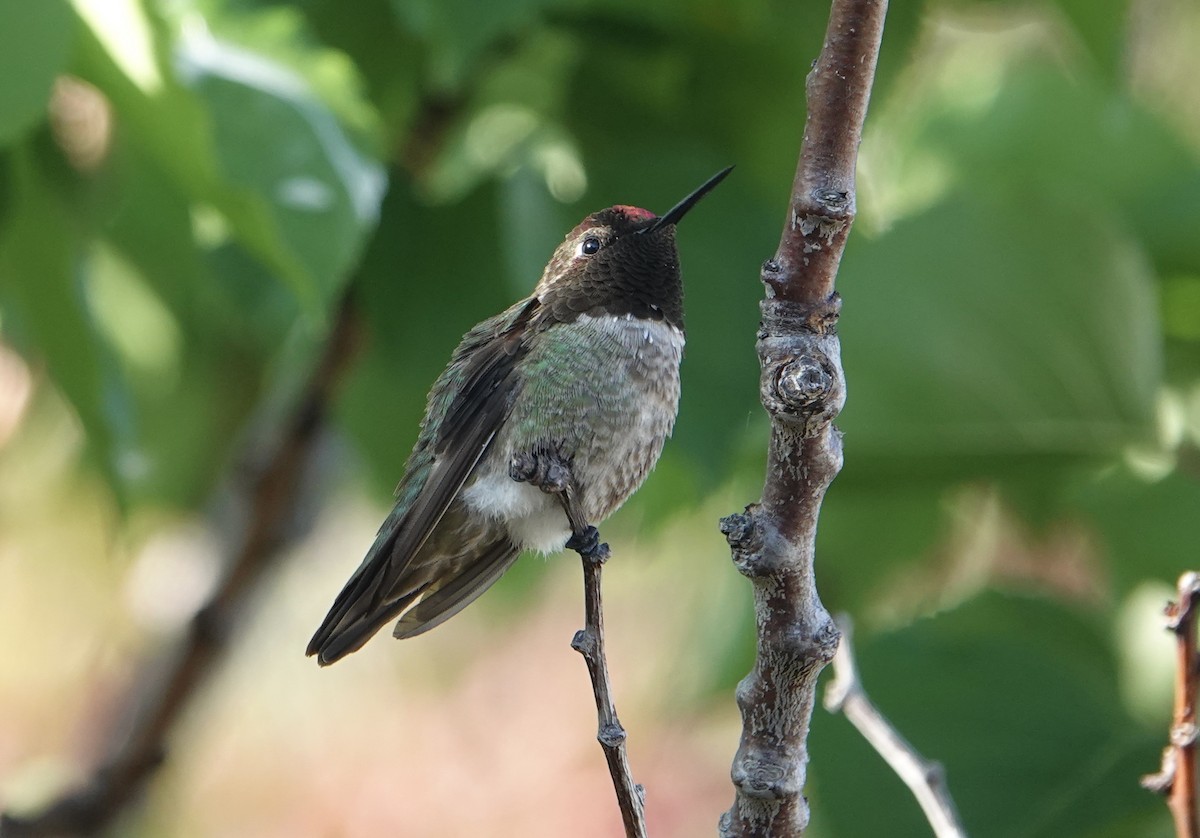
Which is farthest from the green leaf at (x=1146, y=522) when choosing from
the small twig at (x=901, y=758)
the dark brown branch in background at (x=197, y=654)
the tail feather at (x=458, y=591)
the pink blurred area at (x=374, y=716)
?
the pink blurred area at (x=374, y=716)

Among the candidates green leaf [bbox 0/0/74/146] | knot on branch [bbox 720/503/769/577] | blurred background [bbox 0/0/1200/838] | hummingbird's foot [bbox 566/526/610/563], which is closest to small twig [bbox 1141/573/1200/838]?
knot on branch [bbox 720/503/769/577]

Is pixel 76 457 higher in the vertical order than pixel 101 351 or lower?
higher

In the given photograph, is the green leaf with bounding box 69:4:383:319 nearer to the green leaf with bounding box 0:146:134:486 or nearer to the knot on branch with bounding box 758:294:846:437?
the green leaf with bounding box 0:146:134:486

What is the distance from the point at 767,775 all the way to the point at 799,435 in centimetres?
27

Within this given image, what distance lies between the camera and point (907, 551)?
244cm

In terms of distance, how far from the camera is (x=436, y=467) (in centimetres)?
131

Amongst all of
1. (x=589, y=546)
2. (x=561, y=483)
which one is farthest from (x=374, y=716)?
→ (x=589, y=546)

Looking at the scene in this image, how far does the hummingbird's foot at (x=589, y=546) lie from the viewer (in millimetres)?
1017

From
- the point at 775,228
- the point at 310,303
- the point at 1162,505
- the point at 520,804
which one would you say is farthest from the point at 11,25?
the point at 520,804

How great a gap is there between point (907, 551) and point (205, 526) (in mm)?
1453

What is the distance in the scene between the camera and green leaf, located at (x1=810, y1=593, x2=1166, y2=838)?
188 centimetres

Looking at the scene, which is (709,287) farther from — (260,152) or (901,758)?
(901,758)

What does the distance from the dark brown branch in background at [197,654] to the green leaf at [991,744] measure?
95cm

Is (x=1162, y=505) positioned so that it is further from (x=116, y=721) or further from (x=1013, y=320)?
(x=116, y=721)
